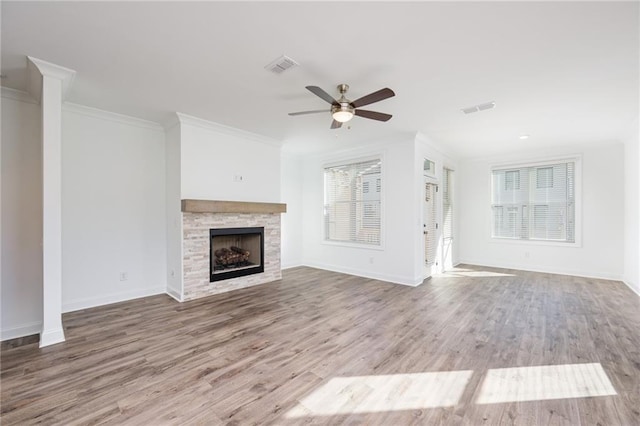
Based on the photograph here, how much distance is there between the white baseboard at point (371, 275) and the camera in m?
5.07

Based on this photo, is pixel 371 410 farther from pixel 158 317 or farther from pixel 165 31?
pixel 165 31

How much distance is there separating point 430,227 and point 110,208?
5708 millimetres

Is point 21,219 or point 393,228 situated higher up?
point 21,219

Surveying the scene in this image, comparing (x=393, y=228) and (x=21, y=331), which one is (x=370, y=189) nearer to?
(x=393, y=228)

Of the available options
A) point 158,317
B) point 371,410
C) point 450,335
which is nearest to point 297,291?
point 158,317

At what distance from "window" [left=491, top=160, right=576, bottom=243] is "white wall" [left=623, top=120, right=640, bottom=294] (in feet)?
2.61

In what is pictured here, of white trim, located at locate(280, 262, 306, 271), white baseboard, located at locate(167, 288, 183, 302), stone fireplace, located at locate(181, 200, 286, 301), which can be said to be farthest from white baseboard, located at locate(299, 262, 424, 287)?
white baseboard, located at locate(167, 288, 183, 302)

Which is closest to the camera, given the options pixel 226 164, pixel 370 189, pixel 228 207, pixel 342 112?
pixel 342 112

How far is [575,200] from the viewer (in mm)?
5832

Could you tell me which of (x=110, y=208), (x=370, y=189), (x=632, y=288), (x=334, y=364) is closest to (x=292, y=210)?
(x=370, y=189)

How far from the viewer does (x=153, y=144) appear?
447 centimetres

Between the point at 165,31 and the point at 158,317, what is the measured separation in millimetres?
3150

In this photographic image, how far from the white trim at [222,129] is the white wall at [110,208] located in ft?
2.45

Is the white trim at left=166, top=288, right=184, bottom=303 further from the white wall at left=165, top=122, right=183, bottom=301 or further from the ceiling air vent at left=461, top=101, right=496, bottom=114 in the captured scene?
the ceiling air vent at left=461, top=101, right=496, bottom=114
